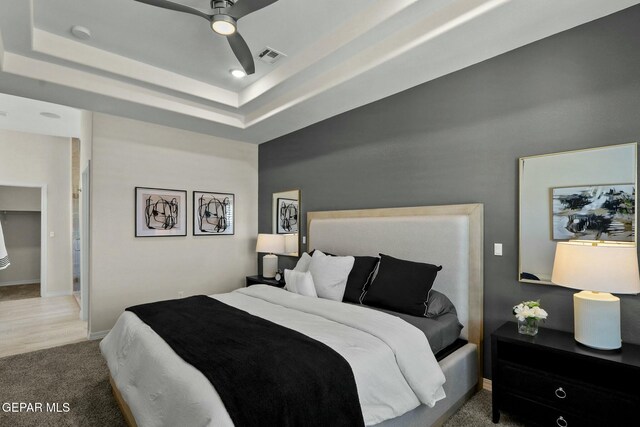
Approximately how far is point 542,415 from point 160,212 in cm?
445

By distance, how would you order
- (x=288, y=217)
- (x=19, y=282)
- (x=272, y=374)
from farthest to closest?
1. (x=19, y=282)
2. (x=288, y=217)
3. (x=272, y=374)

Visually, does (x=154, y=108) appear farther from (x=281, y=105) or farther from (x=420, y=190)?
(x=420, y=190)

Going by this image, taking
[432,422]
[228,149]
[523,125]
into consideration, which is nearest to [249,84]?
[228,149]

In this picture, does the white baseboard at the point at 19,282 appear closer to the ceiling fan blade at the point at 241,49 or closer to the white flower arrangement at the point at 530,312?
the ceiling fan blade at the point at 241,49

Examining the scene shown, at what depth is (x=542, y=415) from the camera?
2031 mm

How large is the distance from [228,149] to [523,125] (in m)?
3.94

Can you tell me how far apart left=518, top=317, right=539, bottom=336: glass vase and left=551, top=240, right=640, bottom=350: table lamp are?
22 centimetres

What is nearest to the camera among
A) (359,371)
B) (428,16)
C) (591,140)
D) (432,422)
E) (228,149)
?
(359,371)

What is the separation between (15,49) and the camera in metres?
2.80

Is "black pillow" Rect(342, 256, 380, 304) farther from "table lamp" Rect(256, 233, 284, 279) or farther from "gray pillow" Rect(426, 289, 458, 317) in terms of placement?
"table lamp" Rect(256, 233, 284, 279)

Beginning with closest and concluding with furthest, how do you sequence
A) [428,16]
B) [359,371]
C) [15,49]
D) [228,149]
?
[359,371] < [428,16] < [15,49] < [228,149]

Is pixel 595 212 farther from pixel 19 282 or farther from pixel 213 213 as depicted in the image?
pixel 19 282

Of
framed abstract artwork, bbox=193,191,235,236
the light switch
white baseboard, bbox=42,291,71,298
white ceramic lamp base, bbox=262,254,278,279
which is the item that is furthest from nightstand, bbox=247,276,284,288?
white baseboard, bbox=42,291,71,298

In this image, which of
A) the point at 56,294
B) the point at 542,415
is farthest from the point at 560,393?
the point at 56,294
